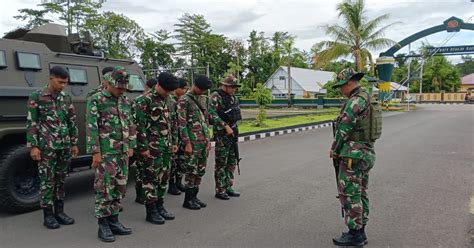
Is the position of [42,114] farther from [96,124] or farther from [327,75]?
[327,75]

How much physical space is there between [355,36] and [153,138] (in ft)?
73.8

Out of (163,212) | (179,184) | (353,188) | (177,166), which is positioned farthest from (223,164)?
(353,188)

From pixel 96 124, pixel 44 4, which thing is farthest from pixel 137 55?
pixel 96 124

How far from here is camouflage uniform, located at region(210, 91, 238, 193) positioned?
516cm

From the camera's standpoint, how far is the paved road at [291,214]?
379cm

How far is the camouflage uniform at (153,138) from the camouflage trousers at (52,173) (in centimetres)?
83

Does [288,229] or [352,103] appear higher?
[352,103]

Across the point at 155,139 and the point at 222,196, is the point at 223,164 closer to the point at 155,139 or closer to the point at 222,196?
the point at 222,196

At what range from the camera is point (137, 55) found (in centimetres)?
3728

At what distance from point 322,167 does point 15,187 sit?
518 centimetres

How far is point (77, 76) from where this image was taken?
557 cm

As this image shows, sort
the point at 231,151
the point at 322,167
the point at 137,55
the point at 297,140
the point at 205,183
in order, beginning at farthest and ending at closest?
the point at 137,55
the point at 297,140
the point at 322,167
the point at 205,183
the point at 231,151

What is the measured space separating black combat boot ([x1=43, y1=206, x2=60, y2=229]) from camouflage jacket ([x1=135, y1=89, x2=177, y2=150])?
3.81 ft

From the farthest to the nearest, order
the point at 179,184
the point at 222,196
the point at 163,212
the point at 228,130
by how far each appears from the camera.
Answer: the point at 179,184 < the point at 222,196 < the point at 228,130 < the point at 163,212
